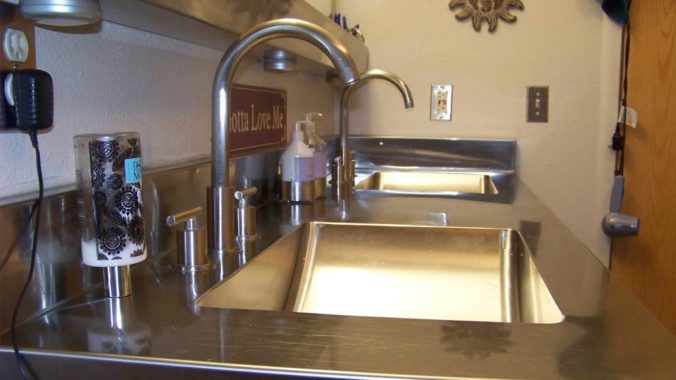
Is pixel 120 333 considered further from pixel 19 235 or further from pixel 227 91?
pixel 227 91

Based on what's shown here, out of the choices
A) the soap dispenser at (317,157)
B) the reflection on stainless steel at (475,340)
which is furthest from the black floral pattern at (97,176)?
the soap dispenser at (317,157)

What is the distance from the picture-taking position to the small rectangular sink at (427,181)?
2.10 m

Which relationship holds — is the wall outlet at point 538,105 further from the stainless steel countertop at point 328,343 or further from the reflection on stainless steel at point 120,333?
the reflection on stainless steel at point 120,333

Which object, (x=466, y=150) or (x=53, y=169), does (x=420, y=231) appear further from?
(x=466, y=150)

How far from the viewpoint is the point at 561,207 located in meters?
2.31

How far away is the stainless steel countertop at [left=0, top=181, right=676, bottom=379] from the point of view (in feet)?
1.68

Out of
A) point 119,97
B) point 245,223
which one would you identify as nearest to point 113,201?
point 119,97

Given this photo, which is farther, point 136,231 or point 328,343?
point 136,231

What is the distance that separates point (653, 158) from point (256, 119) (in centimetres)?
142

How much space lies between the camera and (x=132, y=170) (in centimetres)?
70

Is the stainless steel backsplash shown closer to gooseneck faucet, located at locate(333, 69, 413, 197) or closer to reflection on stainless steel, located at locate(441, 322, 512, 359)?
reflection on stainless steel, located at locate(441, 322, 512, 359)

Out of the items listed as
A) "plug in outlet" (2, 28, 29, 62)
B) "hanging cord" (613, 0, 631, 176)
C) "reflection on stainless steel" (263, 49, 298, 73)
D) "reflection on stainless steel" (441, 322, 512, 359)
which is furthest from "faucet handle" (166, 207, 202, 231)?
"hanging cord" (613, 0, 631, 176)

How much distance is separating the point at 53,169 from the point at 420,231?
0.65m

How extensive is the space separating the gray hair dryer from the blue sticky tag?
1879mm
